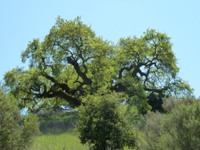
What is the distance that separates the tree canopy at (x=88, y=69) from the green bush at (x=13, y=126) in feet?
64.7

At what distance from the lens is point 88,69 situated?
38.9 meters

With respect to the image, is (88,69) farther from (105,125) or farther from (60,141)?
(105,125)

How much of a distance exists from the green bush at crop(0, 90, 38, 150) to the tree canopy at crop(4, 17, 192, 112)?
19.7 m

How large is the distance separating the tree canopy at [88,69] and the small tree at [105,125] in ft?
54.9

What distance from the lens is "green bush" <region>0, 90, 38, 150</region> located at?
15191mm

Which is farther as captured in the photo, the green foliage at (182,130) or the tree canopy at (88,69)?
the tree canopy at (88,69)

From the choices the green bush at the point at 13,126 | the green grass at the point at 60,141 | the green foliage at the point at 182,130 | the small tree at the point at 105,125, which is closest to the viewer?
the green foliage at the point at 182,130

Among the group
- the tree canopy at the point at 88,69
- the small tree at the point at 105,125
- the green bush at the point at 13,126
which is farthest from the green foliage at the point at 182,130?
the tree canopy at the point at 88,69

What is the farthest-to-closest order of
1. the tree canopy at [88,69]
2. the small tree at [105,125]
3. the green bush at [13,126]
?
the tree canopy at [88,69], the small tree at [105,125], the green bush at [13,126]

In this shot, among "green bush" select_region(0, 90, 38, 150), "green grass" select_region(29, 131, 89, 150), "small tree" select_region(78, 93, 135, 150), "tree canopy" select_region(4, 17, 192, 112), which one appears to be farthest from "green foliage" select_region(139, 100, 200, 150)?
"tree canopy" select_region(4, 17, 192, 112)

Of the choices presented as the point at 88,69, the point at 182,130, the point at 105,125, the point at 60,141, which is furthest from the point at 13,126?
the point at 88,69

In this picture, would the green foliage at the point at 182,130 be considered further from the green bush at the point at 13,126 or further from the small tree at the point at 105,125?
the green bush at the point at 13,126

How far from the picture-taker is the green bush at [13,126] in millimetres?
15191

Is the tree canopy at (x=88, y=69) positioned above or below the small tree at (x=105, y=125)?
above
